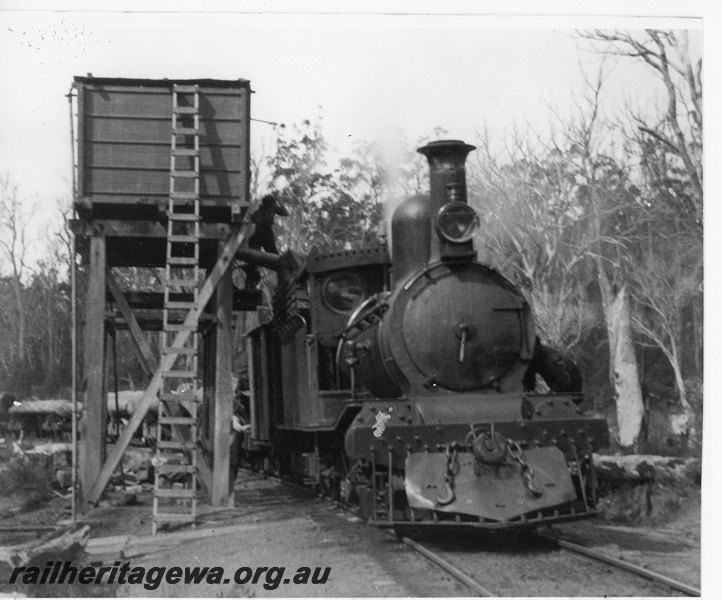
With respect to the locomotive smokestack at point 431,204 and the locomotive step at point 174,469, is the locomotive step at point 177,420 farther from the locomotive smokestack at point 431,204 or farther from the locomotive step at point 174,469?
the locomotive smokestack at point 431,204

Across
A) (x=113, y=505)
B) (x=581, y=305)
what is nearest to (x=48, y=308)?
(x=581, y=305)

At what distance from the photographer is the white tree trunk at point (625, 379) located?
17.6 m

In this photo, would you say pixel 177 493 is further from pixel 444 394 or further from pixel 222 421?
pixel 444 394

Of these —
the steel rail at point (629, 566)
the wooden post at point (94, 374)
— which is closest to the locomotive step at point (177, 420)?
the wooden post at point (94, 374)

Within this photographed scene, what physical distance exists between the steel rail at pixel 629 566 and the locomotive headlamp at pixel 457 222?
9.58 feet

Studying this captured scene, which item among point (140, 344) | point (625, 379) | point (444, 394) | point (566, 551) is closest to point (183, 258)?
point (140, 344)

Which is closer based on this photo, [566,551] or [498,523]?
[498,523]

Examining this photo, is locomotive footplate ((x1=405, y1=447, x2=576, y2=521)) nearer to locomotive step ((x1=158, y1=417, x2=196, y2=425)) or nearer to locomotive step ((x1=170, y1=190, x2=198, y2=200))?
locomotive step ((x1=158, y1=417, x2=196, y2=425))

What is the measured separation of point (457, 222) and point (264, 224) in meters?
3.99

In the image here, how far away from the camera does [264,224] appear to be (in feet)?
38.9

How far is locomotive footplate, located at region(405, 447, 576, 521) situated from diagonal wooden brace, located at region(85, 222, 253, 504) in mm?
3951

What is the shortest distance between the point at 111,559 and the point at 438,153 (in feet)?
15.9

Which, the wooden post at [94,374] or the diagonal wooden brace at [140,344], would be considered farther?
the diagonal wooden brace at [140,344]

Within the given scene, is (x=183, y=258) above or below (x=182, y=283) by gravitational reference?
above
